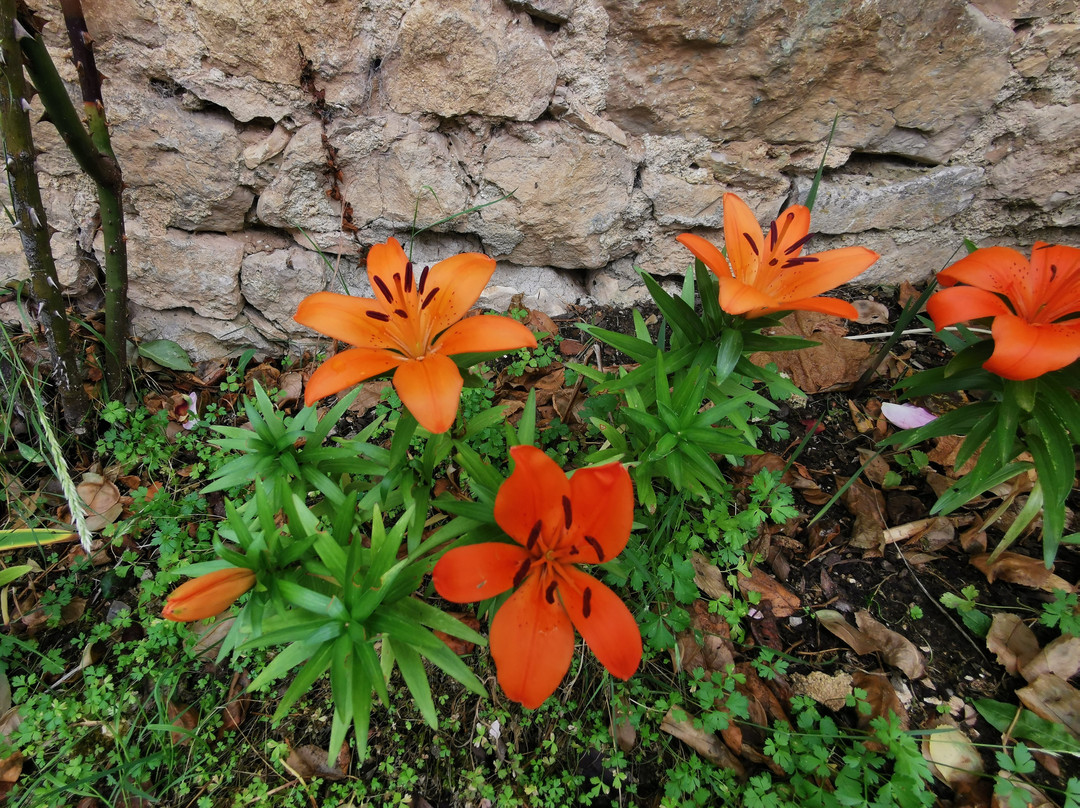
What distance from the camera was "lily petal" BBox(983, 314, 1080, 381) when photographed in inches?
46.9

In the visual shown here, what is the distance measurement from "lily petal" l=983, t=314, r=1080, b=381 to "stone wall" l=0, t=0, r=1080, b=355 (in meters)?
1.25

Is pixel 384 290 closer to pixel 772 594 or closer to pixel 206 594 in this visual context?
pixel 206 594

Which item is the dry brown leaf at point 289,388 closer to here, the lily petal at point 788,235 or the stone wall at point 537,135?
the stone wall at point 537,135

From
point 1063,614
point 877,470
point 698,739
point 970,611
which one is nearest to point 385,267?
point 698,739

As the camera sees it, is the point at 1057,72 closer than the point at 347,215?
Yes

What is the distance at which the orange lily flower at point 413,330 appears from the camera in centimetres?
112

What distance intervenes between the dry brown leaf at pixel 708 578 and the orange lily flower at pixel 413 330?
112 cm

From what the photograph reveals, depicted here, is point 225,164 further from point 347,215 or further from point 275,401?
point 275,401

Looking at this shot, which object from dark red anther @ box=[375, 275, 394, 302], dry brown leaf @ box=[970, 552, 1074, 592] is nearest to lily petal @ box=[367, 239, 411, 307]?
dark red anther @ box=[375, 275, 394, 302]

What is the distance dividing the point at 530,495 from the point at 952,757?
1.44 meters

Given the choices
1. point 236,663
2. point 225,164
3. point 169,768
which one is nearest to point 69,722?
point 169,768

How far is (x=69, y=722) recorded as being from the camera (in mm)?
1704

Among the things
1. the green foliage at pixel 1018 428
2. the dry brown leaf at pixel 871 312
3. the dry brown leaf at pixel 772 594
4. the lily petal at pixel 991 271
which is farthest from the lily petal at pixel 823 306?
the dry brown leaf at pixel 871 312

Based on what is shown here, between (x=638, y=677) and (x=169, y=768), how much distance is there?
1.39 m
